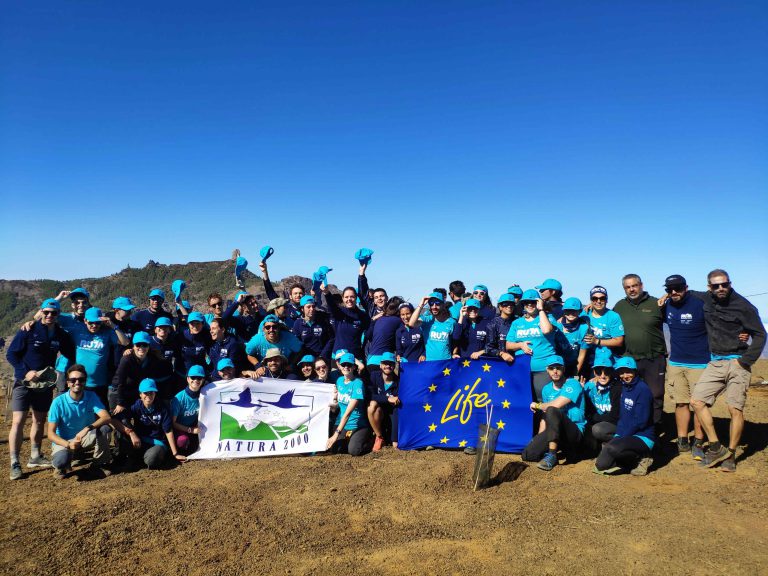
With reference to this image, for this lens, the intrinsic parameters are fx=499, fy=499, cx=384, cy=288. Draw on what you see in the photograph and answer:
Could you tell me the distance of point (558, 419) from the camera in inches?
272

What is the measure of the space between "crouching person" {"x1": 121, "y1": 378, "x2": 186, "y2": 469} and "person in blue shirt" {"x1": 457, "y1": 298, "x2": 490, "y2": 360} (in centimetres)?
465

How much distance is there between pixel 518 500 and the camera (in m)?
5.79

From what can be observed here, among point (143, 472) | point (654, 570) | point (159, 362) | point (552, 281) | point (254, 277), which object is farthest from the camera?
point (254, 277)

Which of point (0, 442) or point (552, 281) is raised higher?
point (552, 281)

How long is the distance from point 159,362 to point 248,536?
363 centimetres

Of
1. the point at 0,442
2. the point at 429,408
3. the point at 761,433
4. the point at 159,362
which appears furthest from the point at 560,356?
Answer: the point at 0,442

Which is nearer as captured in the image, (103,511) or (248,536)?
(248,536)

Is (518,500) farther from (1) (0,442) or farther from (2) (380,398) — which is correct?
(1) (0,442)

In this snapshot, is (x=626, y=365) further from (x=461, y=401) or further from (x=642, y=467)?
(x=461, y=401)

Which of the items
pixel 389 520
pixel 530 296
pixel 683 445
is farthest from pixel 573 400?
pixel 389 520

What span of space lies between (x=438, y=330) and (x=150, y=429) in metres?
4.68

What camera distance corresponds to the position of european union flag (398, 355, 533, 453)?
25.5 ft

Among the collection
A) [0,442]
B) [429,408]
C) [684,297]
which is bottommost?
[0,442]

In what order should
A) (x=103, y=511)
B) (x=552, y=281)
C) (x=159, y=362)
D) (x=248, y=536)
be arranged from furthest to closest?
1. (x=552, y=281)
2. (x=159, y=362)
3. (x=103, y=511)
4. (x=248, y=536)
